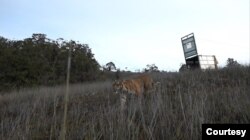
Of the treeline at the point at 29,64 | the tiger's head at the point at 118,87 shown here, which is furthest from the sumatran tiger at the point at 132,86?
the treeline at the point at 29,64

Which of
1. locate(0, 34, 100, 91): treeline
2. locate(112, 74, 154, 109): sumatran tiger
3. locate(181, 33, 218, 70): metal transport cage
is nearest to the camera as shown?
locate(112, 74, 154, 109): sumatran tiger

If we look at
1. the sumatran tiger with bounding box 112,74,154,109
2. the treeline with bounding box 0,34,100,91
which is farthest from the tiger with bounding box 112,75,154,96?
the treeline with bounding box 0,34,100,91

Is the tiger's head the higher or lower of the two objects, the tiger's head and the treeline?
the lower

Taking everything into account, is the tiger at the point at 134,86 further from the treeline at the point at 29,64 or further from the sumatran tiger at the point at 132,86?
the treeline at the point at 29,64

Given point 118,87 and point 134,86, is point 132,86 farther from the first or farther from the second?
point 118,87

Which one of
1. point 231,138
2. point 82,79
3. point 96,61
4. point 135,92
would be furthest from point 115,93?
point 96,61

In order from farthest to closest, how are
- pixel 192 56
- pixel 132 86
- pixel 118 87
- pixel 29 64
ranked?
pixel 29 64 → pixel 192 56 → pixel 132 86 → pixel 118 87

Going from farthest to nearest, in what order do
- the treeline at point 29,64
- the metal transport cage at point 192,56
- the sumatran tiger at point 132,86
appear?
1. the treeline at point 29,64
2. the metal transport cage at point 192,56
3. the sumatran tiger at point 132,86

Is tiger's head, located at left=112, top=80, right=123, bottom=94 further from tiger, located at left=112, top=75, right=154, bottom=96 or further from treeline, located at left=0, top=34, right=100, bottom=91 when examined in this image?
treeline, located at left=0, top=34, right=100, bottom=91

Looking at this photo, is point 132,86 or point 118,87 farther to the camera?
point 132,86

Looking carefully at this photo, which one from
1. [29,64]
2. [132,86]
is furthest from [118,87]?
[29,64]

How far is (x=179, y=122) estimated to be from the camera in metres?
3.22

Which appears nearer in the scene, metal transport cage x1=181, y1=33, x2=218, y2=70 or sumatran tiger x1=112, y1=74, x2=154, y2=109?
sumatran tiger x1=112, y1=74, x2=154, y2=109

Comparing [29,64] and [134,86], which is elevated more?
[29,64]
